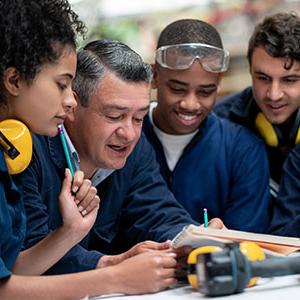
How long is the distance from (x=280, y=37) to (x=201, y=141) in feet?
1.33

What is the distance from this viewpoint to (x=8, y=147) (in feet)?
4.32

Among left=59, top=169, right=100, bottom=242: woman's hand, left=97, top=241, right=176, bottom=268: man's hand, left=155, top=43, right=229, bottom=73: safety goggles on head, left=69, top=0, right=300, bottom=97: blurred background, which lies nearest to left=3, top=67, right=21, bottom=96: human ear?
left=59, top=169, right=100, bottom=242: woman's hand

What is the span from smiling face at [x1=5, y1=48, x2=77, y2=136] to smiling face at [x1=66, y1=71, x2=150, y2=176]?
0.65ft

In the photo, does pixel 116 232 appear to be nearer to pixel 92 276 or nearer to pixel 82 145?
pixel 82 145

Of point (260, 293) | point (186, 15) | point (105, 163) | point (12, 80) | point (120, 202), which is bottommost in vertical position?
point (260, 293)

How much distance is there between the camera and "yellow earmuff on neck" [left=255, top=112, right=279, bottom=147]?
209 cm

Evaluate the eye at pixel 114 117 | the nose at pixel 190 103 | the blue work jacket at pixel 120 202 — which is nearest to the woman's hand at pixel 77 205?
the blue work jacket at pixel 120 202

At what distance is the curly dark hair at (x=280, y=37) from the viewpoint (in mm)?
1996

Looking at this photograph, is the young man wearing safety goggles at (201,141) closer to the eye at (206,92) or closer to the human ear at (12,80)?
the eye at (206,92)

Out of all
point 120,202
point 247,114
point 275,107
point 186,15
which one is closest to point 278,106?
point 275,107

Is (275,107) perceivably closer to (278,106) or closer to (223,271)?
(278,106)

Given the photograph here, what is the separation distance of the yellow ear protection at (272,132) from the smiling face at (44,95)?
0.85 meters

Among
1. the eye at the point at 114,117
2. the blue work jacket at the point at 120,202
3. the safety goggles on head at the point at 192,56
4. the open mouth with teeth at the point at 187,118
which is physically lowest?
the blue work jacket at the point at 120,202

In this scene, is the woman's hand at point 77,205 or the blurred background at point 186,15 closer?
the woman's hand at point 77,205
